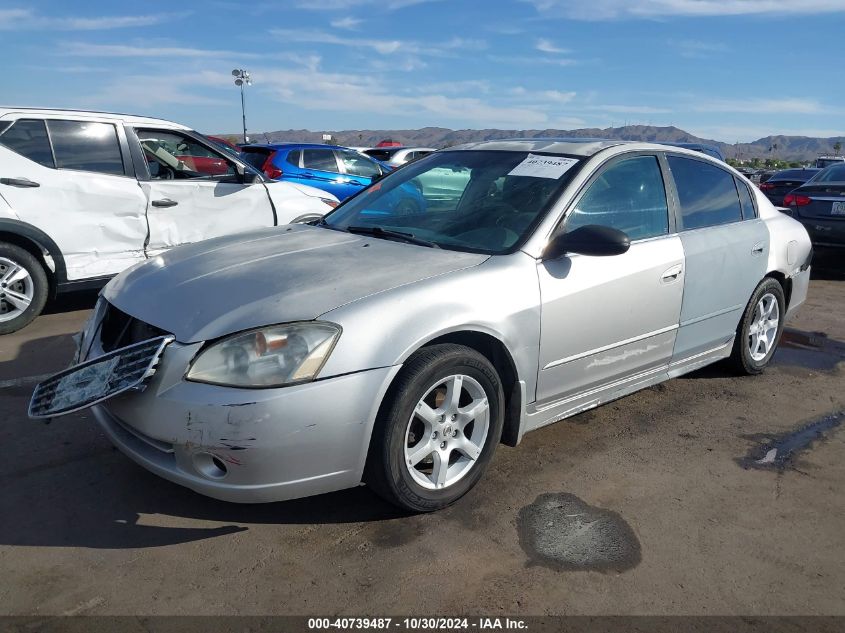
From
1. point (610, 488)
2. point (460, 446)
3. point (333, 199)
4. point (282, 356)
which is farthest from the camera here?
point (333, 199)

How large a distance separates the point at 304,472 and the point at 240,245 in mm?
1460

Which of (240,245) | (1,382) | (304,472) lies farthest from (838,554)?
(1,382)

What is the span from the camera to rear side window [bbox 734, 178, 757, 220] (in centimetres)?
471

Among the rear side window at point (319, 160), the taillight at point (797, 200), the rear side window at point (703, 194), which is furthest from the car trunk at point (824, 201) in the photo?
the rear side window at point (319, 160)

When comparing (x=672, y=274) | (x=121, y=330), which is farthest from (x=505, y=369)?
(x=121, y=330)

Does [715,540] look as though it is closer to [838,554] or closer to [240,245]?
[838,554]

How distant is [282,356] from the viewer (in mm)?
2617

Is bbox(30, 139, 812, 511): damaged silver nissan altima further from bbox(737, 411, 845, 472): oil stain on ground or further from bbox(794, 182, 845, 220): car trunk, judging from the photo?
bbox(794, 182, 845, 220): car trunk

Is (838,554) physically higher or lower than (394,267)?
lower

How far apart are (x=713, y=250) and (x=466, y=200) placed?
5.10 ft

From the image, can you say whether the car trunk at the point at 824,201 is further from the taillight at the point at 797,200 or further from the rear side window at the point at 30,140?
the rear side window at the point at 30,140

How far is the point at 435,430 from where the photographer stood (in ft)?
9.77

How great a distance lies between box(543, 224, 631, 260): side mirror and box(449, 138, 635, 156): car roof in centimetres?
69

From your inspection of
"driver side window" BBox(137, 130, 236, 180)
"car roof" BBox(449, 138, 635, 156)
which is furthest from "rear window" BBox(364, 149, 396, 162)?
"car roof" BBox(449, 138, 635, 156)
